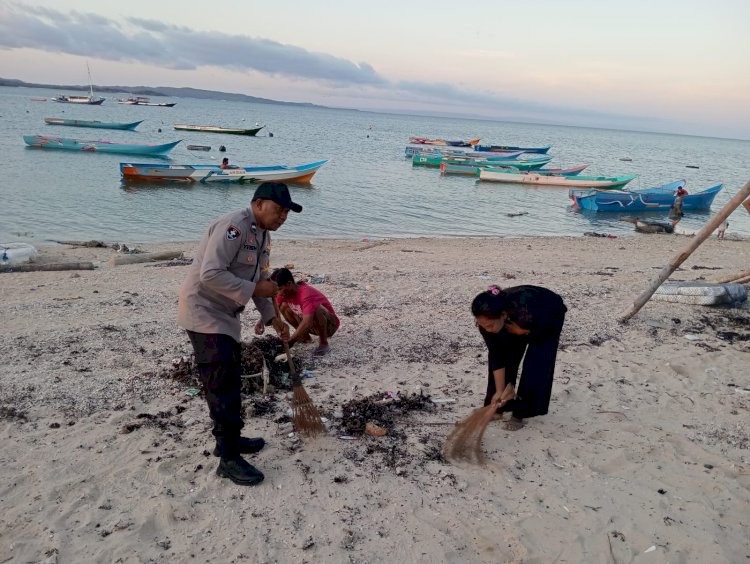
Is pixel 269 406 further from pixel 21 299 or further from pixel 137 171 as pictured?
pixel 137 171

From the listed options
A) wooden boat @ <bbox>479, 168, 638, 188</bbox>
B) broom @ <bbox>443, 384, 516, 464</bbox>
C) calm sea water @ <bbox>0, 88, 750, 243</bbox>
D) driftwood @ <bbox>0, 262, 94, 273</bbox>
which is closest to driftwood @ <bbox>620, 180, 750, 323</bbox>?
broom @ <bbox>443, 384, 516, 464</bbox>

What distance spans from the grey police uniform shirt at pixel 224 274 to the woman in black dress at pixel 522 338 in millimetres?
1459

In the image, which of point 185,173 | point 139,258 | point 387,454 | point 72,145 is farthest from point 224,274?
point 72,145

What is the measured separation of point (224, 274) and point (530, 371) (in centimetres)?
235

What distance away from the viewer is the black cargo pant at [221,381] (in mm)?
3252

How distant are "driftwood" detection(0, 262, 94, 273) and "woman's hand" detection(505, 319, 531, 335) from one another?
8.83 m

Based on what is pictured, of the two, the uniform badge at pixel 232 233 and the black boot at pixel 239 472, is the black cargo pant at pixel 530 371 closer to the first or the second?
the black boot at pixel 239 472

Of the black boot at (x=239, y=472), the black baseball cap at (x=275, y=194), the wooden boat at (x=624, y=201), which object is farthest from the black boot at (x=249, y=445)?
the wooden boat at (x=624, y=201)

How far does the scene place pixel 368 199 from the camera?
78.8 feet

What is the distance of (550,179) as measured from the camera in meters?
30.8

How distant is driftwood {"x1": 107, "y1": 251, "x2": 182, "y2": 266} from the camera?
10.7 m

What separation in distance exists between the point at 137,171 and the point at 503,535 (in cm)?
2360

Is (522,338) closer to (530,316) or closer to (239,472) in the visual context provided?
(530,316)

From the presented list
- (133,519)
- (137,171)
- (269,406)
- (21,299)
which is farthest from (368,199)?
(133,519)
